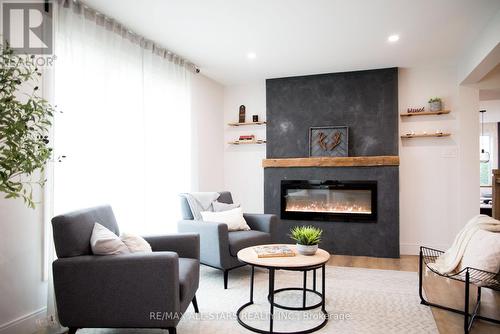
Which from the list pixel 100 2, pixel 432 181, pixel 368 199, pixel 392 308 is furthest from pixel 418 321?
pixel 100 2

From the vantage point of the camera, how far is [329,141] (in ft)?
16.2

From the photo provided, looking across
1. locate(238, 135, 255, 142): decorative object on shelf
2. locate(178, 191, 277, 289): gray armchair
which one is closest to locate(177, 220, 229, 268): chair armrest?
locate(178, 191, 277, 289): gray armchair

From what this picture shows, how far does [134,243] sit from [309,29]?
2.57m

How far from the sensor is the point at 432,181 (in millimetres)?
4719

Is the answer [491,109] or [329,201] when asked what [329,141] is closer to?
[329,201]

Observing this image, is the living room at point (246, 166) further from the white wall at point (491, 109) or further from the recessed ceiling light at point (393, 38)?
the white wall at point (491, 109)

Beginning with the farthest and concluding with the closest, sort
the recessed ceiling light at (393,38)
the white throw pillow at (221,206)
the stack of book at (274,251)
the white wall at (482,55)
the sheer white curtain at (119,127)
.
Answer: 1. the white throw pillow at (221,206)
2. the recessed ceiling light at (393,38)
3. the white wall at (482,55)
4. the sheer white curtain at (119,127)
5. the stack of book at (274,251)

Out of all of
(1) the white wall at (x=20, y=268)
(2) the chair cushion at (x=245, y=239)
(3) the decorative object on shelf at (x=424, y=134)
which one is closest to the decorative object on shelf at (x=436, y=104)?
(3) the decorative object on shelf at (x=424, y=134)

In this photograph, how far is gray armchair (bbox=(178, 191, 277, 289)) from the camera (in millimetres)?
3348

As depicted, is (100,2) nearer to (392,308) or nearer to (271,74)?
(271,74)

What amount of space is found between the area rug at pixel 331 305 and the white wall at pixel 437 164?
3.84 ft

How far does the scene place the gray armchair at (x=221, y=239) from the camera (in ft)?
11.0

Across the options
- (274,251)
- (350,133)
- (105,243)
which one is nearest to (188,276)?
(105,243)

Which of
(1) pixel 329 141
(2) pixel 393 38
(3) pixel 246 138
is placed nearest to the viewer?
(2) pixel 393 38
